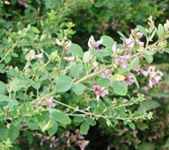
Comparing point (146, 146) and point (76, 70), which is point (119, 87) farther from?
point (146, 146)

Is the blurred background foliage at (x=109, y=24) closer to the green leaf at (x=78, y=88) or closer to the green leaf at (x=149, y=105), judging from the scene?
the green leaf at (x=149, y=105)

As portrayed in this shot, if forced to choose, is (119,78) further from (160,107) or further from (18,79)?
(160,107)

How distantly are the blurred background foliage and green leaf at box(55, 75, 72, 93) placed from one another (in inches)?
47.9

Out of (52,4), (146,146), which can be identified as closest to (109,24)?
(52,4)

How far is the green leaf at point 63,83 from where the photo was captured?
1779mm

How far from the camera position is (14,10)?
10.6 feet

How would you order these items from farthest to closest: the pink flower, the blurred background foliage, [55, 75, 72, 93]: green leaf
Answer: the blurred background foliage < the pink flower < [55, 75, 72, 93]: green leaf

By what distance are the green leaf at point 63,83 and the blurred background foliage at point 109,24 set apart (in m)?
1.22

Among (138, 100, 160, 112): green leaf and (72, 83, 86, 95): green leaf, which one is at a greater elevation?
(138, 100, 160, 112): green leaf

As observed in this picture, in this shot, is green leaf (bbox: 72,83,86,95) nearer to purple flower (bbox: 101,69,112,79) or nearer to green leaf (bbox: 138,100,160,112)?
purple flower (bbox: 101,69,112,79)

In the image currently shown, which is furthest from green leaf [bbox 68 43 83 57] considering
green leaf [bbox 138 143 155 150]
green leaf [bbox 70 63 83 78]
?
green leaf [bbox 138 143 155 150]

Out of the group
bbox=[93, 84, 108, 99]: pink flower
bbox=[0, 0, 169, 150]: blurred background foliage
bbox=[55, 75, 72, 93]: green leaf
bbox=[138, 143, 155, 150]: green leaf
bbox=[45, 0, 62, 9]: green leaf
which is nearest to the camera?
bbox=[55, 75, 72, 93]: green leaf

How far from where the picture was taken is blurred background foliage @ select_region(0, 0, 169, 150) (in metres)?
3.08

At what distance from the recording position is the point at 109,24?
11.4 ft
